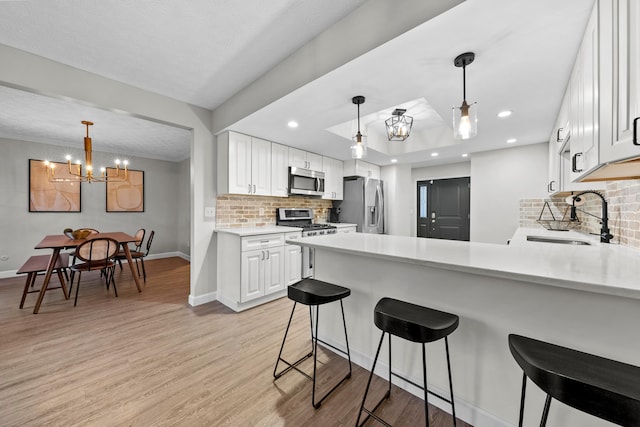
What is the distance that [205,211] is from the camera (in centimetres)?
313

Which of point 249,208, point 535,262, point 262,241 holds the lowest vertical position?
point 262,241

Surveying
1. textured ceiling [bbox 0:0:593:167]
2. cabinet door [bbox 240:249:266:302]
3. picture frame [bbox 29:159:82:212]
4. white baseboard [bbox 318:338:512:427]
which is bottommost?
white baseboard [bbox 318:338:512:427]

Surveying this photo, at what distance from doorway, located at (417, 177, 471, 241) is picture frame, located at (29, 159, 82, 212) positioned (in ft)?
22.7

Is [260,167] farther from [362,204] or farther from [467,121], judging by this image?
[467,121]

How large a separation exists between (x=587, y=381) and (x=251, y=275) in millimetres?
2706

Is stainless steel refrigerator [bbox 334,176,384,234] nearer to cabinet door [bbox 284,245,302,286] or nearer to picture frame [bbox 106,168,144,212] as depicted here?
cabinet door [bbox 284,245,302,286]

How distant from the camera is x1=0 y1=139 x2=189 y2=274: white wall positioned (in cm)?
415

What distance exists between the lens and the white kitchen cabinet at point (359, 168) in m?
4.65

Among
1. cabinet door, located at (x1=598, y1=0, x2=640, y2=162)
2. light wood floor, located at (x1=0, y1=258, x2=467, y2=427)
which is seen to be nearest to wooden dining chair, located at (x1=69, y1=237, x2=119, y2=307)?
light wood floor, located at (x1=0, y1=258, x2=467, y2=427)

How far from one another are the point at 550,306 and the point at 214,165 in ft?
11.0

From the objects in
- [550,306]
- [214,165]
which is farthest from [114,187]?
[550,306]

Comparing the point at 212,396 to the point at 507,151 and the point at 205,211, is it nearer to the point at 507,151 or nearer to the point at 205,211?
the point at 205,211

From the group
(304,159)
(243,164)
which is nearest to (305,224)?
(304,159)

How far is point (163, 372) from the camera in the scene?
1.81m
